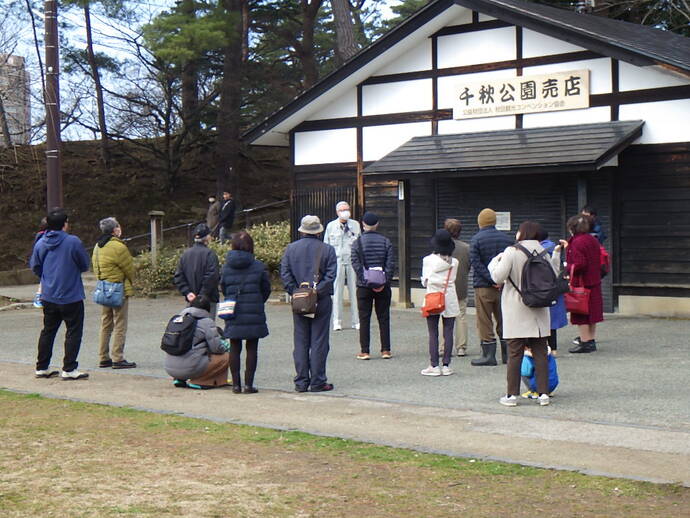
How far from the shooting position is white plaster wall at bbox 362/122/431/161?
19.0 metres

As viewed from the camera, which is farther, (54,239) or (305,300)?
(54,239)

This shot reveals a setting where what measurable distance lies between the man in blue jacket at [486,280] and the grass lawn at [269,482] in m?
4.33

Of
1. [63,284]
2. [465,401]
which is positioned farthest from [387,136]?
[465,401]

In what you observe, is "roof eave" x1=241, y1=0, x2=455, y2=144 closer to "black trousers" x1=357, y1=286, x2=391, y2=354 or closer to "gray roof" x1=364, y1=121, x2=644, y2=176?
"gray roof" x1=364, y1=121, x2=644, y2=176

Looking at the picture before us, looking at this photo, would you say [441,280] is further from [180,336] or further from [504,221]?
[504,221]

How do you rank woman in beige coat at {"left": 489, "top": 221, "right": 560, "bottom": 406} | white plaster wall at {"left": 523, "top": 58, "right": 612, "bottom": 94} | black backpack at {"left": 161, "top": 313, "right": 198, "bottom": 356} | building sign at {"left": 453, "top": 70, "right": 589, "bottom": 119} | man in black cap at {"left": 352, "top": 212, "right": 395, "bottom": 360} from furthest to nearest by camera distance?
building sign at {"left": 453, "top": 70, "right": 589, "bottom": 119}
white plaster wall at {"left": 523, "top": 58, "right": 612, "bottom": 94}
man in black cap at {"left": 352, "top": 212, "right": 395, "bottom": 360}
black backpack at {"left": 161, "top": 313, "right": 198, "bottom": 356}
woman in beige coat at {"left": 489, "top": 221, "right": 560, "bottom": 406}

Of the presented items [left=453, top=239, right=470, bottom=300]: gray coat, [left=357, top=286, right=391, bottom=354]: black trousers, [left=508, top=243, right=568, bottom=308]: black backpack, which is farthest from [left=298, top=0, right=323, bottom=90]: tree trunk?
[left=508, top=243, right=568, bottom=308]: black backpack

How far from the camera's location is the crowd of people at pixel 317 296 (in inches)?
368

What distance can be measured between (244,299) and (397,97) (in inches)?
386

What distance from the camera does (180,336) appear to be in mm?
10352

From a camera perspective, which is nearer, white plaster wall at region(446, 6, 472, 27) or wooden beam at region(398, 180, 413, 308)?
white plaster wall at region(446, 6, 472, 27)

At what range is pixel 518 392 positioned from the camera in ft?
30.7

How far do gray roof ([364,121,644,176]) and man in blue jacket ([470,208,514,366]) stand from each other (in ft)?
14.1

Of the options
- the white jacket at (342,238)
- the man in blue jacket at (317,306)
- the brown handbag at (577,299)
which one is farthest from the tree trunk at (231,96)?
the man in blue jacket at (317,306)
